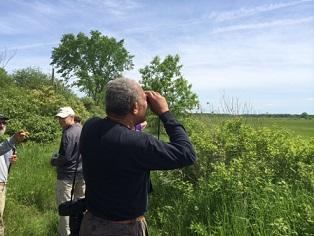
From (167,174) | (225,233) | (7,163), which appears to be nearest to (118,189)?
(225,233)

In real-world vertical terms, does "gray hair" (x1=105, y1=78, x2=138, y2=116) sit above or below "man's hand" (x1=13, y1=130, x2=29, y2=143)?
above

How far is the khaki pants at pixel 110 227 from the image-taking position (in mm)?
3236

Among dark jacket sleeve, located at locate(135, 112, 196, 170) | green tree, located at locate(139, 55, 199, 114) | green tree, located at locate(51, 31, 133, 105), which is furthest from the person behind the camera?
green tree, located at locate(51, 31, 133, 105)

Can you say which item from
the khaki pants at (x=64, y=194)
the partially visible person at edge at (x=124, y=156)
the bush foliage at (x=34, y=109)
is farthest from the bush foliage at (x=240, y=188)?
the bush foliage at (x=34, y=109)

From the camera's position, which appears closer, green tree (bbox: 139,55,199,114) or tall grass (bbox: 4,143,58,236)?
tall grass (bbox: 4,143,58,236)

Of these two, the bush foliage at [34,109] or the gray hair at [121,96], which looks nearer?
the gray hair at [121,96]

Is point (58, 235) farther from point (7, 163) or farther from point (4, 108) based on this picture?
point (4, 108)

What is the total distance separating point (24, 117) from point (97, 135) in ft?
70.7

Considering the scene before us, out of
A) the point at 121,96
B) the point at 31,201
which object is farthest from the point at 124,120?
the point at 31,201

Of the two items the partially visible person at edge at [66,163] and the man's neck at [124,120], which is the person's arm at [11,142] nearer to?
the partially visible person at edge at [66,163]

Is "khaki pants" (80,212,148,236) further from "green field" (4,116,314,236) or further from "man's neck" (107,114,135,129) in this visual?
"green field" (4,116,314,236)

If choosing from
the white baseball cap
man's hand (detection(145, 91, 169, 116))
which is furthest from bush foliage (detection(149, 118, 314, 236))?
man's hand (detection(145, 91, 169, 116))

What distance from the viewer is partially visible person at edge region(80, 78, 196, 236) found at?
3.06 metres

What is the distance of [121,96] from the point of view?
10.2ft
